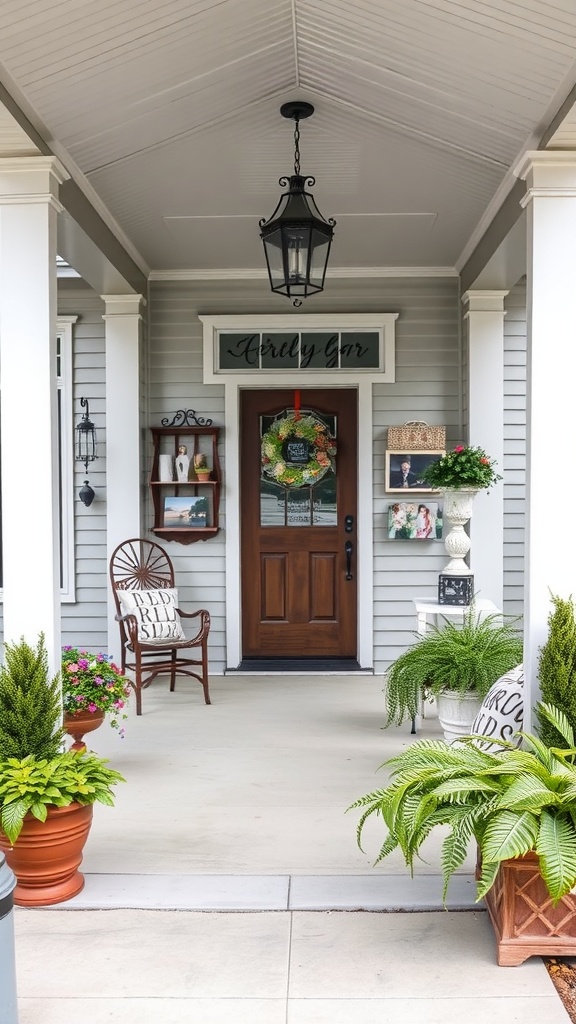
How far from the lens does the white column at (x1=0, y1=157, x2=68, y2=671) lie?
Answer: 337 cm

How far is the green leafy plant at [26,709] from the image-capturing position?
2.81 metres

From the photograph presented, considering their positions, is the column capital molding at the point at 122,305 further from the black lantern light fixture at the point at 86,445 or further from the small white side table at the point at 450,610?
the small white side table at the point at 450,610

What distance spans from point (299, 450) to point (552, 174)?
3083mm

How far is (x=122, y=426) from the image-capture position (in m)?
5.88

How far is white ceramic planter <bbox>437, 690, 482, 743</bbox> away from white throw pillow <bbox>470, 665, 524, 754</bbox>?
59 centimetres

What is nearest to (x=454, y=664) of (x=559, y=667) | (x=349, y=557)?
(x=559, y=667)

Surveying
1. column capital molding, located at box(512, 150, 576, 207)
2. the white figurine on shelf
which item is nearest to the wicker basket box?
the white figurine on shelf

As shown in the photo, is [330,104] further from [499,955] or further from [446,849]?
[499,955]

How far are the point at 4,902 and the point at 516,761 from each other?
1.42m

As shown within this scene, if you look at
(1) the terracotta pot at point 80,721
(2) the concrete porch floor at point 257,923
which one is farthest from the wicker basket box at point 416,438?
(1) the terracotta pot at point 80,721

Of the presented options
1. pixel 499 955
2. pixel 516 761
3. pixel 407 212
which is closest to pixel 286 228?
pixel 407 212

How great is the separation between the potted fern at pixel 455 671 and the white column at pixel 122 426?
2.36 m

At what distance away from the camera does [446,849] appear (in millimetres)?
2229

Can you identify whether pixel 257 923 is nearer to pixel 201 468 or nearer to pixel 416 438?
pixel 201 468
